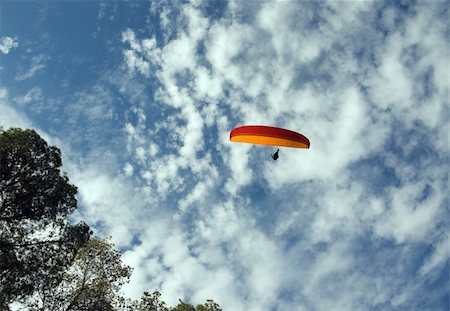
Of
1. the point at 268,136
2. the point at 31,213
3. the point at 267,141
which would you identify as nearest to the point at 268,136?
the point at 268,136

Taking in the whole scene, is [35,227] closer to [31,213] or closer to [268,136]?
[31,213]

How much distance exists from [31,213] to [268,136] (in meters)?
14.5

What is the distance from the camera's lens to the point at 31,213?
842 inches

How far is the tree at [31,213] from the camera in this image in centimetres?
2053

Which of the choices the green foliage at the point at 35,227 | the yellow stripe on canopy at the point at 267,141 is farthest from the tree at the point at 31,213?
the yellow stripe on canopy at the point at 267,141

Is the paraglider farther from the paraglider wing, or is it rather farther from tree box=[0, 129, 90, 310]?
tree box=[0, 129, 90, 310]

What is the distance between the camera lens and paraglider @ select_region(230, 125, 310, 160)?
1054 inches

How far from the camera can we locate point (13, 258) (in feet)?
68.3

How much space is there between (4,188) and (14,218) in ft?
5.49

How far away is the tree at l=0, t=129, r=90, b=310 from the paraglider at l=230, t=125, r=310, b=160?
11019 millimetres

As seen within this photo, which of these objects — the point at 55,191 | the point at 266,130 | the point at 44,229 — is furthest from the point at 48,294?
the point at 266,130

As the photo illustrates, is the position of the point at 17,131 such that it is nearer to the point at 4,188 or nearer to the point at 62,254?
the point at 4,188

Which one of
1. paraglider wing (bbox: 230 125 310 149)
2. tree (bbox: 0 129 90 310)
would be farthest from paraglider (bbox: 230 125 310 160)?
tree (bbox: 0 129 90 310)

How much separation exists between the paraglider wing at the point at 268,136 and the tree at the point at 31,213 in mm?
11020
